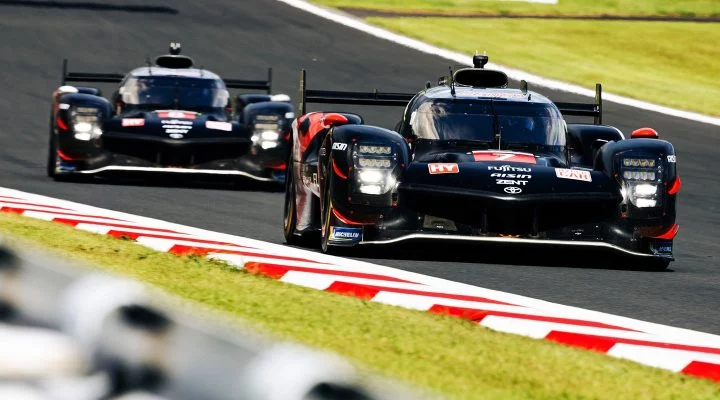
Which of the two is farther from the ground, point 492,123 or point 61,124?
point 492,123

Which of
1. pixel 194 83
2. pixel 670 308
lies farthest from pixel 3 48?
pixel 670 308

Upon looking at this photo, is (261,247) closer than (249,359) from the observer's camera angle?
No

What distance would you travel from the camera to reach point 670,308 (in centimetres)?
908

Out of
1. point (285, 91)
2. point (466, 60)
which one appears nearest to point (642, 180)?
point (285, 91)

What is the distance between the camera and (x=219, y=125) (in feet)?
55.9

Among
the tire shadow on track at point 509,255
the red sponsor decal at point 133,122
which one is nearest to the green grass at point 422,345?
the tire shadow on track at point 509,255

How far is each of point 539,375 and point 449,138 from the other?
554 centimetres

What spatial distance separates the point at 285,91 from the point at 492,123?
14.2m

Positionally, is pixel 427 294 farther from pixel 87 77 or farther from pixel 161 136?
pixel 87 77

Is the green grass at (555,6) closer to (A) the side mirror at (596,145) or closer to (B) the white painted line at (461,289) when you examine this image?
(A) the side mirror at (596,145)

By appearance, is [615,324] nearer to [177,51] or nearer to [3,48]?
[177,51]

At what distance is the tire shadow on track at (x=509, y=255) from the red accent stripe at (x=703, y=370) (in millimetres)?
3530

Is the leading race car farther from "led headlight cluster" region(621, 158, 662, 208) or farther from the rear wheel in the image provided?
the rear wheel

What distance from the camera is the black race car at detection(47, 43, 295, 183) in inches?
648
